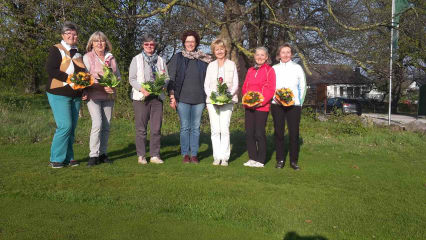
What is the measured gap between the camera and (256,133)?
6664 mm

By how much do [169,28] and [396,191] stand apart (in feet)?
37.5

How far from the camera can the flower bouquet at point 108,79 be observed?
602 cm

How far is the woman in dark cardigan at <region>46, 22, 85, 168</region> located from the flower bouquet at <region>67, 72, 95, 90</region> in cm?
8

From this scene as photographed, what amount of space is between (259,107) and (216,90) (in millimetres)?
777

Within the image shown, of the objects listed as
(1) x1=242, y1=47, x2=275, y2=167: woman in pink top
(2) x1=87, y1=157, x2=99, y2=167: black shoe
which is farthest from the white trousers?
(2) x1=87, y1=157, x2=99, y2=167: black shoe

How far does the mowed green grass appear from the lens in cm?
355

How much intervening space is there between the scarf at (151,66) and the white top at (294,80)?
2086mm

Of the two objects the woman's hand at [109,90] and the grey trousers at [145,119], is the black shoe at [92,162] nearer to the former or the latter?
the grey trousers at [145,119]

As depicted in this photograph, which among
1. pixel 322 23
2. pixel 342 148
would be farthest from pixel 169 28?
pixel 342 148

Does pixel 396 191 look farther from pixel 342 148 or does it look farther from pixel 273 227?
pixel 342 148

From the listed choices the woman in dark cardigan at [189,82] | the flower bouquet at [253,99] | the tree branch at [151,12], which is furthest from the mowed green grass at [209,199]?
the tree branch at [151,12]

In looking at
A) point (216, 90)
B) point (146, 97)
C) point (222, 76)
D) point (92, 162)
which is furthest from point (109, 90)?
point (222, 76)

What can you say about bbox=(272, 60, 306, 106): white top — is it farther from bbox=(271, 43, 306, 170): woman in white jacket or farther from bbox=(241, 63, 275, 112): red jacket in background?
bbox=(241, 63, 275, 112): red jacket in background

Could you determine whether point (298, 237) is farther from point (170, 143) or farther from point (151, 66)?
point (170, 143)
